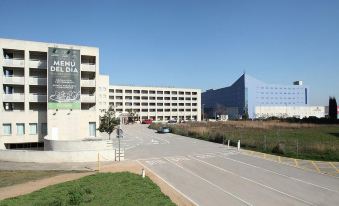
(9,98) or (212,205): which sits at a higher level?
(9,98)

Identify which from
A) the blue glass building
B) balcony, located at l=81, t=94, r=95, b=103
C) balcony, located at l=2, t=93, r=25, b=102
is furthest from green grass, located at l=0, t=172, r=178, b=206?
the blue glass building

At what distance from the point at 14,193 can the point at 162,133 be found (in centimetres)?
4289

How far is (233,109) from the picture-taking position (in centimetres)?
15025

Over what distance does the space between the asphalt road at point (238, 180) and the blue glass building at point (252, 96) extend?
362 ft

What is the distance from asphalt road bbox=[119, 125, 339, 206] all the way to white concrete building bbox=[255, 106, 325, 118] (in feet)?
362

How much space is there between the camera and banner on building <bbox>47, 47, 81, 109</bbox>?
4422 cm

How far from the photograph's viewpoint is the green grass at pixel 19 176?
24.2m

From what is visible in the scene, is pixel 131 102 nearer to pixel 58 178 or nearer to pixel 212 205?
pixel 58 178

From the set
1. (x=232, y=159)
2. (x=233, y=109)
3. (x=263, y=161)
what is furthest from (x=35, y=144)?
(x=233, y=109)

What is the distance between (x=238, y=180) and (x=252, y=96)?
5013 inches

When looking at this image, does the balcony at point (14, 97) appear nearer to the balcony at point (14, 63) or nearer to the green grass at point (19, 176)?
the balcony at point (14, 63)

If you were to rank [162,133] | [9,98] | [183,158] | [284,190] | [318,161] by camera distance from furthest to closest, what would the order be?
[162,133] < [9,98] < [183,158] < [318,161] < [284,190]

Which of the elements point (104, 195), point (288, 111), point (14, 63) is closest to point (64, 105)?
point (14, 63)

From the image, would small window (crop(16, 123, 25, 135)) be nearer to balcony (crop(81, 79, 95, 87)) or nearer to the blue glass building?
balcony (crop(81, 79, 95, 87))
